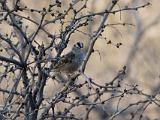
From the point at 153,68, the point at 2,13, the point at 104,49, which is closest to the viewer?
the point at 2,13

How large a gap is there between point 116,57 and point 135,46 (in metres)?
2.04

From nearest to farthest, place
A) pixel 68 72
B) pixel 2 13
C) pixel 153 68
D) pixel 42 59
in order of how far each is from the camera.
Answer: pixel 42 59, pixel 2 13, pixel 68 72, pixel 153 68

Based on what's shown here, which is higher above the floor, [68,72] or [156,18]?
[156,18]

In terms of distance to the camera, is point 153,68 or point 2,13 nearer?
point 2,13

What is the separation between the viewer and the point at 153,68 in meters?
12.9

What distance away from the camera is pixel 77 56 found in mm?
6332

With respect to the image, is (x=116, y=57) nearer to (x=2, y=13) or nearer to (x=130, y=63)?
(x=130, y=63)

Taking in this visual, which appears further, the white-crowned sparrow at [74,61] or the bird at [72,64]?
the white-crowned sparrow at [74,61]

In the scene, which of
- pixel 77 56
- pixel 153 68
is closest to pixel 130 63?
pixel 153 68

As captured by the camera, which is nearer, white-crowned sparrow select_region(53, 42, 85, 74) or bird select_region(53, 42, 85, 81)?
bird select_region(53, 42, 85, 81)

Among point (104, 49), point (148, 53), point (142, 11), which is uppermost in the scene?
point (142, 11)

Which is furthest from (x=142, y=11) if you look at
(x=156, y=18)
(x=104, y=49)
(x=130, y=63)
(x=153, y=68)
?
(x=153, y=68)

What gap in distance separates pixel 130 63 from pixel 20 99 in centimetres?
1033

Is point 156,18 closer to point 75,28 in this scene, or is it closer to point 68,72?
point 68,72
